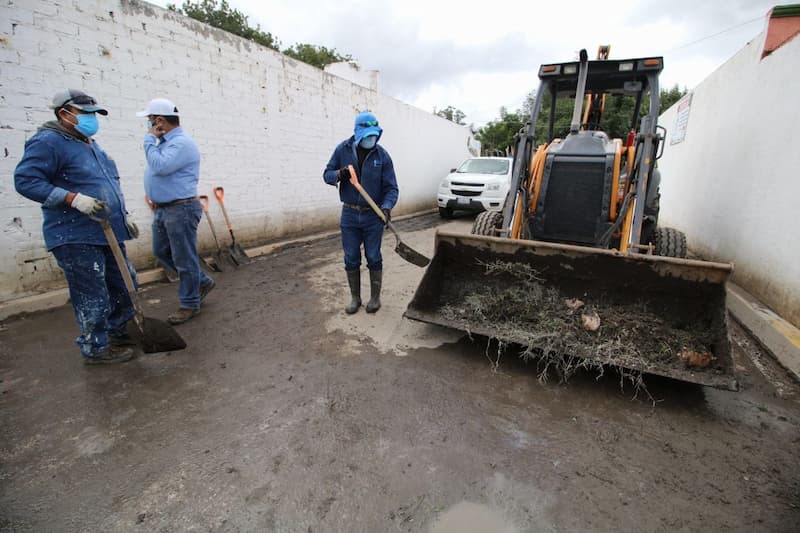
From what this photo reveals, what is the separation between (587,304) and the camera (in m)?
3.13

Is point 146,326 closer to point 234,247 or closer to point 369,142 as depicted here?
point 369,142

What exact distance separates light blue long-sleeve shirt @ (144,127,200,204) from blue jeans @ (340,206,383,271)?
57.4 inches

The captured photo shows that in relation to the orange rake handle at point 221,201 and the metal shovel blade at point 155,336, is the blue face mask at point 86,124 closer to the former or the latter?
the metal shovel blade at point 155,336

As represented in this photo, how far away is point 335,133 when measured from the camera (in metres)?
8.03

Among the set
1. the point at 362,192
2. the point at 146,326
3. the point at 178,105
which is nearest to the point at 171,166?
the point at 146,326

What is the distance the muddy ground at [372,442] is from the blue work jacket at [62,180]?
1.05 metres

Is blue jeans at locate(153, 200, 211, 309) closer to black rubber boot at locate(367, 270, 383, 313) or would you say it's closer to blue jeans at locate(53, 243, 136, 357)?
blue jeans at locate(53, 243, 136, 357)

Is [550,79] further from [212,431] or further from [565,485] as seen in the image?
[212,431]

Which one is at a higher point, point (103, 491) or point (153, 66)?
point (153, 66)

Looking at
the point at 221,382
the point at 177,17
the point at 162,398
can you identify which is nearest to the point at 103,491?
the point at 162,398

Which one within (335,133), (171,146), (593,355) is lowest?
(593,355)

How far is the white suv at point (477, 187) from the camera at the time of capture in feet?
30.4

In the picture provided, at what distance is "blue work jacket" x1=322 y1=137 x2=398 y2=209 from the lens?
3775 mm

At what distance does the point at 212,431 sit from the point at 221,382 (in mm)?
553
